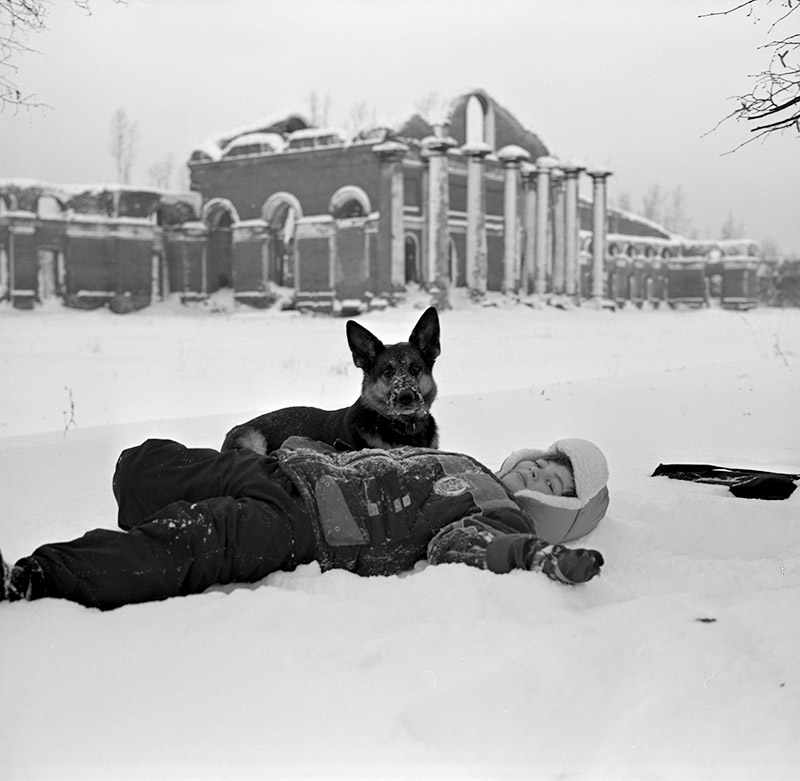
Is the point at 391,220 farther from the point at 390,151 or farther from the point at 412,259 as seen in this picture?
the point at 412,259

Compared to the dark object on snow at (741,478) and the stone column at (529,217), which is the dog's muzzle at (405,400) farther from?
the stone column at (529,217)

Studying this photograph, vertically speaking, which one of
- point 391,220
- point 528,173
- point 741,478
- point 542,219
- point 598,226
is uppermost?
point 528,173

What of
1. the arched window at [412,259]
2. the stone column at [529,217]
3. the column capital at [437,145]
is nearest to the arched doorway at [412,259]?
the arched window at [412,259]

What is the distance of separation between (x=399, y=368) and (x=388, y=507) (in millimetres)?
2022

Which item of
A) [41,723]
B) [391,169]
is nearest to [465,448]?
[41,723]

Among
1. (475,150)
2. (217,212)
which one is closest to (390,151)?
(475,150)

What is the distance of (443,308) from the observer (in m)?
29.5

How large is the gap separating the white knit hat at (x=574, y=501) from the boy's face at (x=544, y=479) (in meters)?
0.05

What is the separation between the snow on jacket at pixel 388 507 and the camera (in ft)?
10.3

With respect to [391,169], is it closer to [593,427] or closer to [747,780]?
[593,427]

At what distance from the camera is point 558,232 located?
38.2 metres

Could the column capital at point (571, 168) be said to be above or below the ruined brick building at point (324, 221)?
above

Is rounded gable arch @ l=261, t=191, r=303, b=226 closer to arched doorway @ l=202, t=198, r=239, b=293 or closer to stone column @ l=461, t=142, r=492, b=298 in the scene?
arched doorway @ l=202, t=198, r=239, b=293

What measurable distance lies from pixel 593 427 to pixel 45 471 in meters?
4.33
